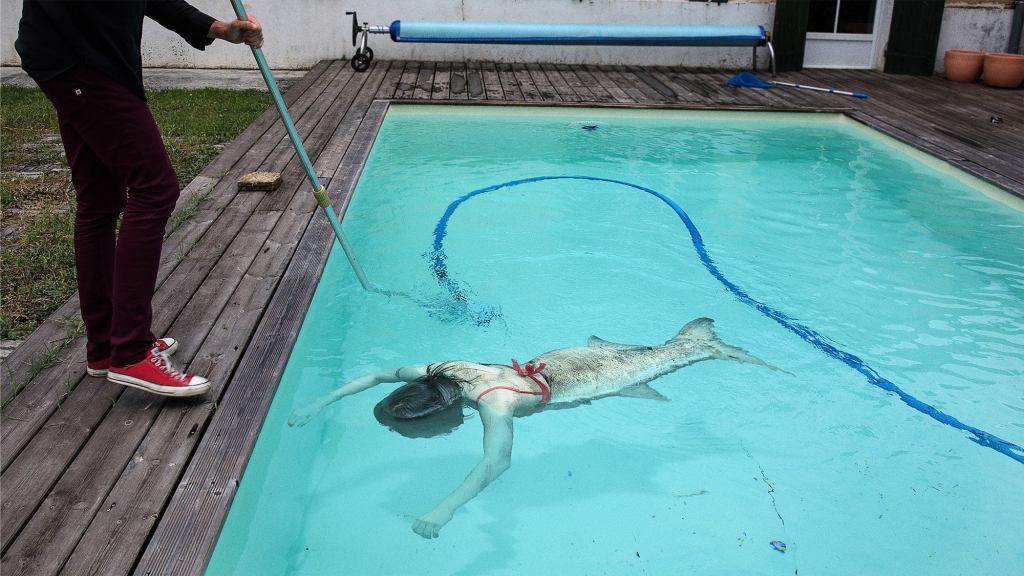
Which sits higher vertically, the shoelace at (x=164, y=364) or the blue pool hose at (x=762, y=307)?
the shoelace at (x=164, y=364)

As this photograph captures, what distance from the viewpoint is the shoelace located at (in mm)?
2150

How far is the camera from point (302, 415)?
2535 mm

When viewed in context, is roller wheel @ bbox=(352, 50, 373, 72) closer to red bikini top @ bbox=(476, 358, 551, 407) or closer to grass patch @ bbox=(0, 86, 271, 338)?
grass patch @ bbox=(0, 86, 271, 338)

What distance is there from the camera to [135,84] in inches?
78.5

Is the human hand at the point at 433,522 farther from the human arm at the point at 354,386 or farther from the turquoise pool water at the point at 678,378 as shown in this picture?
the human arm at the point at 354,386

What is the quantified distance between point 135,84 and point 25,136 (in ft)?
12.8

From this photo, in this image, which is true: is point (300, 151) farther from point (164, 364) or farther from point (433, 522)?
point (433, 522)

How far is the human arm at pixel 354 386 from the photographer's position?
2.53 meters

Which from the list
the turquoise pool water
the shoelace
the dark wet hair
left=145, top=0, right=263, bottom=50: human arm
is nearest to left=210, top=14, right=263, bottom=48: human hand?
left=145, top=0, right=263, bottom=50: human arm

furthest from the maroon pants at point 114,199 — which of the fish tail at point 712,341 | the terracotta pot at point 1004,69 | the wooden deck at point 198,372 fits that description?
the terracotta pot at point 1004,69

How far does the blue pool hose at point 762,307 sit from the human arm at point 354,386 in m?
0.87

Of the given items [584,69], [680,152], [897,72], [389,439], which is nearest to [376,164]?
[680,152]

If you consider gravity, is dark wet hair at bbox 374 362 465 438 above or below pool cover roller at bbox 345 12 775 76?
below

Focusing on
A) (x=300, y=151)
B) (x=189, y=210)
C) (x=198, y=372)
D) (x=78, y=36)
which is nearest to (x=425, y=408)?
(x=198, y=372)
